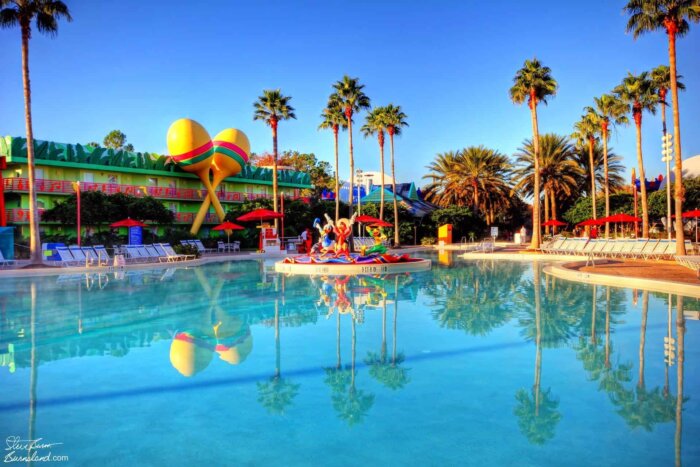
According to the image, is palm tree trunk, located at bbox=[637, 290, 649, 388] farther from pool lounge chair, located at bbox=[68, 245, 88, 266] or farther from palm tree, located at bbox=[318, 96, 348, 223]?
palm tree, located at bbox=[318, 96, 348, 223]

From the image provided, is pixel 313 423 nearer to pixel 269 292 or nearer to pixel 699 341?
pixel 699 341

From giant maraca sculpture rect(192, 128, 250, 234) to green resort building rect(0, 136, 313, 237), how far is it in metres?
1.65

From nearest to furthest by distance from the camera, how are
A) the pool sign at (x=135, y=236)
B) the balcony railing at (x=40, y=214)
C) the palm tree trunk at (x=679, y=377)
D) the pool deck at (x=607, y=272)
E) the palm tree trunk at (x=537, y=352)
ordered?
the palm tree trunk at (x=679, y=377) < the palm tree trunk at (x=537, y=352) < the pool deck at (x=607, y=272) < the balcony railing at (x=40, y=214) < the pool sign at (x=135, y=236)

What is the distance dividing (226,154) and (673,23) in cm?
2914

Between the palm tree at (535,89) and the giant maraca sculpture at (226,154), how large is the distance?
2056 cm

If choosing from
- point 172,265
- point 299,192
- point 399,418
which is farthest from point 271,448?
point 299,192

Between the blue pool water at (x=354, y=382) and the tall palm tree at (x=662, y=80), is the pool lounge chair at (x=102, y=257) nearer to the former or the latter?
the blue pool water at (x=354, y=382)

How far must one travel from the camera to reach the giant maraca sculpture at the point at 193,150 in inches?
1479

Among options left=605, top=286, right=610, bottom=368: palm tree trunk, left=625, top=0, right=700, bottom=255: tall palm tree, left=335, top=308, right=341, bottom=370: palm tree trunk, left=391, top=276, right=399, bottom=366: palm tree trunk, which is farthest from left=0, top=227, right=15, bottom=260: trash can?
left=625, top=0, right=700, bottom=255: tall palm tree

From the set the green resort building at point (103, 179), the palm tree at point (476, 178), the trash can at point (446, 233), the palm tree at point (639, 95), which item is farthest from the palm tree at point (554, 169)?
the green resort building at point (103, 179)

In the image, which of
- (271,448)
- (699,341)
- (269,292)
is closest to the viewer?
(271,448)

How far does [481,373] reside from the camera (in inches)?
266

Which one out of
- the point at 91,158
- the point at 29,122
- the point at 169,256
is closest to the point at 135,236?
the point at 91,158

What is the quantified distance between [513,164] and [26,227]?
136 ft
